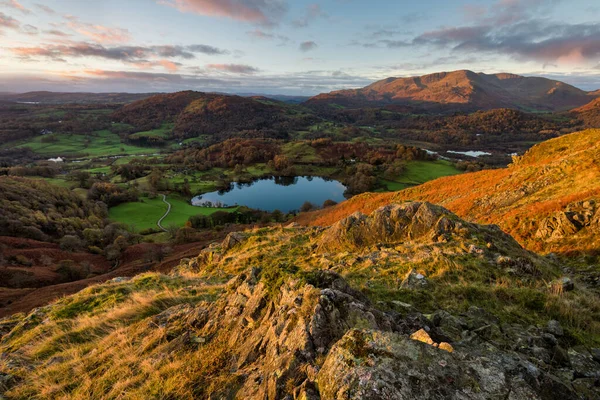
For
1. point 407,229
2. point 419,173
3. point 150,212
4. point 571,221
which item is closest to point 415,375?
point 407,229

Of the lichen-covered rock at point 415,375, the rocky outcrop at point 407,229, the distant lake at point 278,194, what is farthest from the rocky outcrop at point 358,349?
the distant lake at point 278,194

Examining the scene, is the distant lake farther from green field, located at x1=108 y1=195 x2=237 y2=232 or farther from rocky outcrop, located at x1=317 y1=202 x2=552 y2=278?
rocky outcrop, located at x1=317 y1=202 x2=552 y2=278

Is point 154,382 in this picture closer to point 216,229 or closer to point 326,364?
point 326,364

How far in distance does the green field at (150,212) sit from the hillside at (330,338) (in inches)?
3035

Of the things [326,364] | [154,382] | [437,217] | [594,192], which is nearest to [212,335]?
[154,382]

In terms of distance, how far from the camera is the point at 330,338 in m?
5.64

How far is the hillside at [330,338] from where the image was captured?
4.39 metres

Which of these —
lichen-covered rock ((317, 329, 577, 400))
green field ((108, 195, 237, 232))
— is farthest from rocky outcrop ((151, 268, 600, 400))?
green field ((108, 195, 237, 232))

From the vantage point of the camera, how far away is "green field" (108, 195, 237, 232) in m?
84.8

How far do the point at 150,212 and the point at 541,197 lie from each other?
98.3m

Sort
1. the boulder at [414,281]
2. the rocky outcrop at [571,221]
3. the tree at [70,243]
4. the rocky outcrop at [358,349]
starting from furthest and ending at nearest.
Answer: the tree at [70,243]
the rocky outcrop at [571,221]
the boulder at [414,281]
the rocky outcrop at [358,349]

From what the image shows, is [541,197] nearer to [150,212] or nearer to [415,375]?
[415,375]

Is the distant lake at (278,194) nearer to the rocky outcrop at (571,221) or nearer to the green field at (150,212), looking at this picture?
the green field at (150,212)

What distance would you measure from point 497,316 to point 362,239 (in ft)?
36.4
